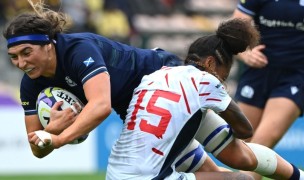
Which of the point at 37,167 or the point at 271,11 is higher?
the point at 271,11

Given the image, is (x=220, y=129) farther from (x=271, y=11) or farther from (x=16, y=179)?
(x=16, y=179)

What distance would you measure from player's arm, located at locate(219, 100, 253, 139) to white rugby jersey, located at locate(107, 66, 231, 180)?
3.2 inches

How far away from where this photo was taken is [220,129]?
6250 mm

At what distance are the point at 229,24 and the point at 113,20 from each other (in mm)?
9555

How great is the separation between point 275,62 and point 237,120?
1.74 metres

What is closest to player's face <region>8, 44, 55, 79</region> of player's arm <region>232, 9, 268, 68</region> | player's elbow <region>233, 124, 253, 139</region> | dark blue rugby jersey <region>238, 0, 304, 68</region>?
player's elbow <region>233, 124, 253, 139</region>

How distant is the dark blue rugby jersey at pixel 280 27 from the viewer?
24.4 feet

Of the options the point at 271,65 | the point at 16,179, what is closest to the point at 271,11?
the point at 271,65

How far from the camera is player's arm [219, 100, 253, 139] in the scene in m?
5.93

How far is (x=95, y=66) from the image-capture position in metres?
5.73

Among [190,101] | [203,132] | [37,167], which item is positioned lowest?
[37,167]

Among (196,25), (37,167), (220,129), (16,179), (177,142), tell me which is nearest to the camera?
(177,142)

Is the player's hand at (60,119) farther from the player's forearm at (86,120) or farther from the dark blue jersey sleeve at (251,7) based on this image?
the dark blue jersey sleeve at (251,7)

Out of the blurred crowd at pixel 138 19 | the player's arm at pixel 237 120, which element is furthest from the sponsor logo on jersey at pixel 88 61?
the blurred crowd at pixel 138 19
